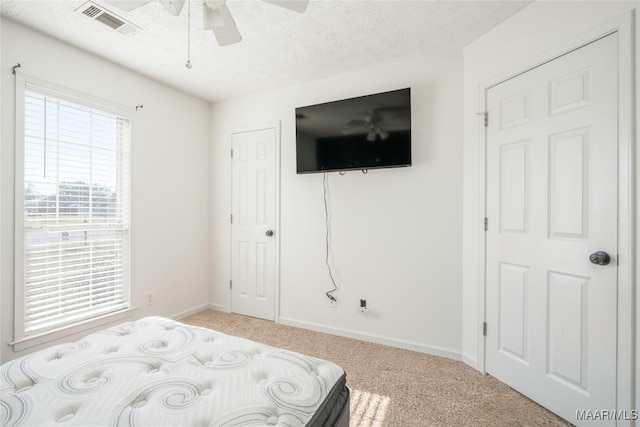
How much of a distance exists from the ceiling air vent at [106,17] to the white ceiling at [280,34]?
37 millimetres

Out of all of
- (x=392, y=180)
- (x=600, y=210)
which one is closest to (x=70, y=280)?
(x=392, y=180)

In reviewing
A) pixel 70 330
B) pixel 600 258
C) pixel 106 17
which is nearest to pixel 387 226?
pixel 600 258

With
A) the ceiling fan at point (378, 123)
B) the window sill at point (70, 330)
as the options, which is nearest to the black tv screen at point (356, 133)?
the ceiling fan at point (378, 123)

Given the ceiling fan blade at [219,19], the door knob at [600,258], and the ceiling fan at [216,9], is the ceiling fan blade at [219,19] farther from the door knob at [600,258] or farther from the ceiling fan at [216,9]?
the door knob at [600,258]

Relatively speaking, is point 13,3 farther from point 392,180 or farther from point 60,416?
point 392,180

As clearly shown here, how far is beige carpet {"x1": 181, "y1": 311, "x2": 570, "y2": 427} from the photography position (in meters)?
1.67

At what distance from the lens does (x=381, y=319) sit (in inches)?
104

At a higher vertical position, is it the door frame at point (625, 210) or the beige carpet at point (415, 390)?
the door frame at point (625, 210)

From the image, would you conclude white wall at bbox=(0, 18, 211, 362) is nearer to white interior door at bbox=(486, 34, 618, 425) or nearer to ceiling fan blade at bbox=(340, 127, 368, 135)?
ceiling fan blade at bbox=(340, 127, 368, 135)

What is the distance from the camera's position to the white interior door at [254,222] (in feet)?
10.4

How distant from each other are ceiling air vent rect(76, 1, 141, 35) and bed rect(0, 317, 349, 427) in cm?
204

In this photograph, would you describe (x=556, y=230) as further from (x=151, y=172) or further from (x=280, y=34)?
(x=151, y=172)

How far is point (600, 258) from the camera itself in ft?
4.86

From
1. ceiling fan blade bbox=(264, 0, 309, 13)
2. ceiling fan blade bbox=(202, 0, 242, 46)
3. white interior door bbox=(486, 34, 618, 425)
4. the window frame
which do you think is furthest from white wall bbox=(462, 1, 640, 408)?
the window frame
